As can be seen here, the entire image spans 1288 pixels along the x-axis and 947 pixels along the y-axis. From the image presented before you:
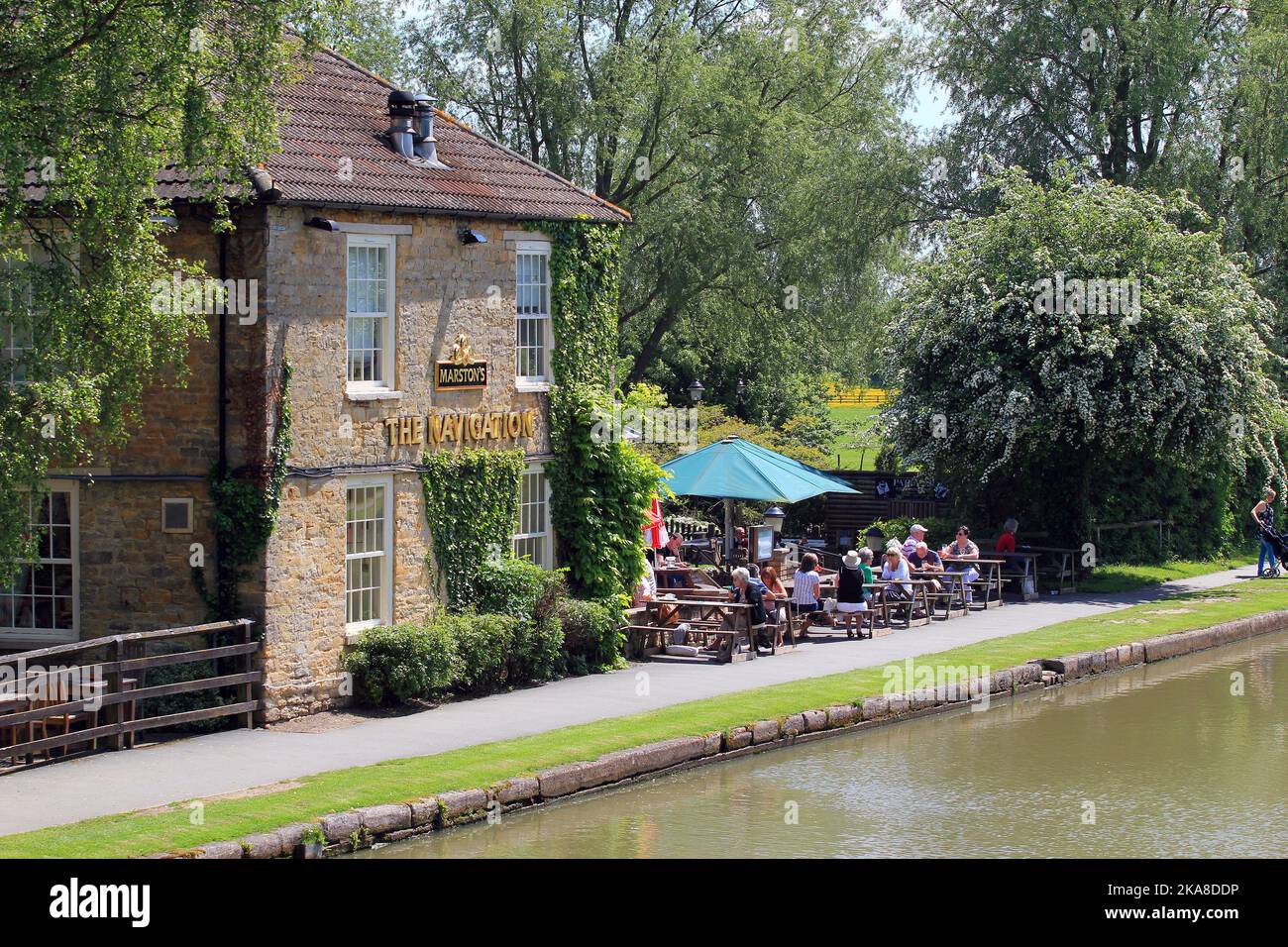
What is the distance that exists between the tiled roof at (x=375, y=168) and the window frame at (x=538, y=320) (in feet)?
1.54

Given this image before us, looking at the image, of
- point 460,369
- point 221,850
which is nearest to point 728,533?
point 460,369

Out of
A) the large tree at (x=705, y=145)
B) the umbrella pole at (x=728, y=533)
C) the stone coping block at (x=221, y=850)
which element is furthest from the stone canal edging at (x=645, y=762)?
the large tree at (x=705, y=145)

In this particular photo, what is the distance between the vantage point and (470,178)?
2175 cm

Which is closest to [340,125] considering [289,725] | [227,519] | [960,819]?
[227,519]

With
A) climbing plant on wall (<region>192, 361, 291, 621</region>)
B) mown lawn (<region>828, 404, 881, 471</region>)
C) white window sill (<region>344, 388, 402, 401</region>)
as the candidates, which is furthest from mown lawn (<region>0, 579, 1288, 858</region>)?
mown lawn (<region>828, 404, 881, 471</region>)

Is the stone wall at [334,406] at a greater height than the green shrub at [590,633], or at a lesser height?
greater

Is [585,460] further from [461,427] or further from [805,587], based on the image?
[805,587]

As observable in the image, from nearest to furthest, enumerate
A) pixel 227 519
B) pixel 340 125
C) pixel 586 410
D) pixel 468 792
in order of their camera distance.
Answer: pixel 468 792
pixel 227 519
pixel 340 125
pixel 586 410

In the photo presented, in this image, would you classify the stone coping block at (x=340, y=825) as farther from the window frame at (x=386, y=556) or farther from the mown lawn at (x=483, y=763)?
the window frame at (x=386, y=556)

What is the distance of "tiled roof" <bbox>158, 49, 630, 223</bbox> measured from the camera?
18.7m

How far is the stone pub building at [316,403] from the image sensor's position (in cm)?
1822

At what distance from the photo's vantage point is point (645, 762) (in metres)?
16.8

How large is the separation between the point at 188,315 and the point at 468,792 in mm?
5958
